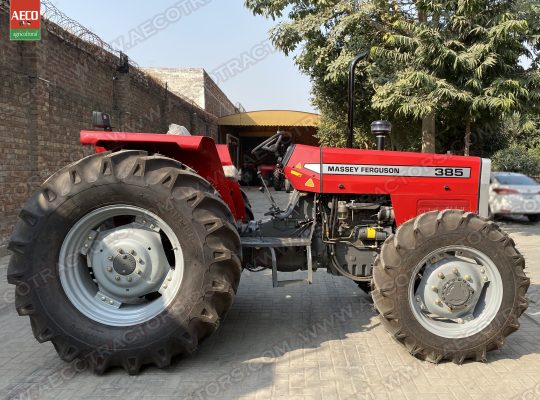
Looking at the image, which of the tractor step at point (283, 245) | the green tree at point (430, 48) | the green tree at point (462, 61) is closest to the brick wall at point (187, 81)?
the green tree at point (430, 48)

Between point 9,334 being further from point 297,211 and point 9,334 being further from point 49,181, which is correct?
point 297,211

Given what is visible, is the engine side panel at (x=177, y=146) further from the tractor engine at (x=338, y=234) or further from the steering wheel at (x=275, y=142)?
the tractor engine at (x=338, y=234)

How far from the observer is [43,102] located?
23.6ft

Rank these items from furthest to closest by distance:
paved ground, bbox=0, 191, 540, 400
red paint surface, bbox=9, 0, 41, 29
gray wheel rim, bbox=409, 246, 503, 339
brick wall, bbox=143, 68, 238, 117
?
brick wall, bbox=143, 68, 238, 117, red paint surface, bbox=9, 0, 41, 29, gray wheel rim, bbox=409, 246, 503, 339, paved ground, bbox=0, 191, 540, 400

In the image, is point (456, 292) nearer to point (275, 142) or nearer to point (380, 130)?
point (380, 130)

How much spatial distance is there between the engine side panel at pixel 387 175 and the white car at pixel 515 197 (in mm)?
9098

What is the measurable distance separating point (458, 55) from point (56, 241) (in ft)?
22.1

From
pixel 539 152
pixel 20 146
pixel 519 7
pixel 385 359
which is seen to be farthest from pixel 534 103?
pixel 539 152

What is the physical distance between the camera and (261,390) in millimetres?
2785

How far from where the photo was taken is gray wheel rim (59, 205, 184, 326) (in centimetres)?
301

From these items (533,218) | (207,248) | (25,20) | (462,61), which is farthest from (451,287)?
(533,218)

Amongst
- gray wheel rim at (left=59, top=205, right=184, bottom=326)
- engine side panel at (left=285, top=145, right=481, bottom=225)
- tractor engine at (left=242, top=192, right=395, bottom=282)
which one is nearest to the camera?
gray wheel rim at (left=59, top=205, right=184, bottom=326)

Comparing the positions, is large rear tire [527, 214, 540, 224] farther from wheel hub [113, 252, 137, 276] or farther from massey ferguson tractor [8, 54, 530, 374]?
wheel hub [113, 252, 137, 276]

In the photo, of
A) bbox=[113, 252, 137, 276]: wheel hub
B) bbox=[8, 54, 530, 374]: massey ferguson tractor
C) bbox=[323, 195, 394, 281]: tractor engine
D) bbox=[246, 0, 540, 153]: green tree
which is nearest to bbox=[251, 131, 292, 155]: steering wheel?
bbox=[8, 54, 530, 374]: massey ferguson tractor
